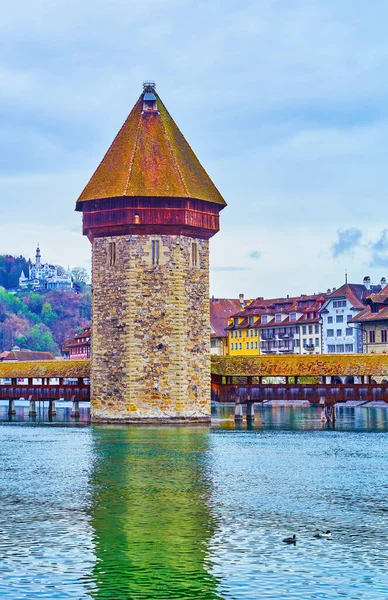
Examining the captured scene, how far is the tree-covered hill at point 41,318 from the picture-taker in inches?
6949

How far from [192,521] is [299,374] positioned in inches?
1125

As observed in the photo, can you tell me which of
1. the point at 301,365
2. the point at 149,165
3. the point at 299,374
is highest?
the point at 149,165

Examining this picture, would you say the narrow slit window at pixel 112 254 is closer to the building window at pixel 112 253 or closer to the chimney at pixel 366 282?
the building window at pixel 112 253

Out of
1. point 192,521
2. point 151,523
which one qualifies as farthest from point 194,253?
point 151,523

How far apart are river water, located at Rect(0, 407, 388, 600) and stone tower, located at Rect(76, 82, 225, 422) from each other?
866 cm

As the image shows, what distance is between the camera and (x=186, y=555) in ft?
51.3

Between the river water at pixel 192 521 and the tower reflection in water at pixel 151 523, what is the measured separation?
25 millimetres

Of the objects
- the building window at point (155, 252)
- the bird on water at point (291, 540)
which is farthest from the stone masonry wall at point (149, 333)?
the bird on water at point (291, 540)

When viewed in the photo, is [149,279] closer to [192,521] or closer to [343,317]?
[192,521]

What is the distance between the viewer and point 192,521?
18391mm

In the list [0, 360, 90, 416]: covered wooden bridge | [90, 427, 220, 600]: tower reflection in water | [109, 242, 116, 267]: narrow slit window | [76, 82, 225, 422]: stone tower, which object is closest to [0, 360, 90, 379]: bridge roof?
[0, 360, 90, 416]: covered wooden bridge

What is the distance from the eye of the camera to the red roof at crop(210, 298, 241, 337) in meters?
97.3

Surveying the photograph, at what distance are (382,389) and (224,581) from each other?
106 ft

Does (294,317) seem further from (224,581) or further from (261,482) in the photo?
(224,581)
